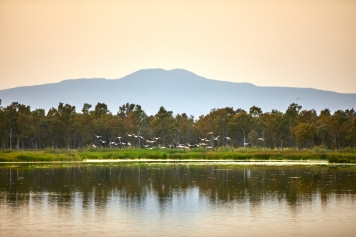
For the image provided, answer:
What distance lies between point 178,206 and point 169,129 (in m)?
119

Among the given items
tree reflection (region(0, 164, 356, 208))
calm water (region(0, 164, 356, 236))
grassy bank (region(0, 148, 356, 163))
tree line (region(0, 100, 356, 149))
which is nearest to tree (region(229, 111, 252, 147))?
tree line (region(0, 100, 356, 149))

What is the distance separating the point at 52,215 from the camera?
3053cm

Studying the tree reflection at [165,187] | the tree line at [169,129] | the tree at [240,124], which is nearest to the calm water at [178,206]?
the tree reflection at [165,187]

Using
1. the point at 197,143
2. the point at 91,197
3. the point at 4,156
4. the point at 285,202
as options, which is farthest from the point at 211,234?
the point at 197,143

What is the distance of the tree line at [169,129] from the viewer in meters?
133

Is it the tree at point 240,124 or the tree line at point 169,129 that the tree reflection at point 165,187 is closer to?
the tree line at point 169,129

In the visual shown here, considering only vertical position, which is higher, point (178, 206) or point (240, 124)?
point (240, 124)

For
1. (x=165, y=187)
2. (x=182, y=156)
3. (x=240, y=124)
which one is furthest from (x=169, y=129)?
(x=165, y=187)

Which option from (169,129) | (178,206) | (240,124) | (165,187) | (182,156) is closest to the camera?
(178,206)

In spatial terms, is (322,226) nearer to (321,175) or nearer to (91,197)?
(91,197)

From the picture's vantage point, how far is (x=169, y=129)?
153m

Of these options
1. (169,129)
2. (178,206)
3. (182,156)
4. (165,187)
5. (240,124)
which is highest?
(240,124)

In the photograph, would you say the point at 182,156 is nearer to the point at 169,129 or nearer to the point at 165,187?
the point at 165,187

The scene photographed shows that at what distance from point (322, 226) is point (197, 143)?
140 metres
